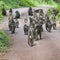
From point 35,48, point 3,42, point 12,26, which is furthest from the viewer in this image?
point 12,26

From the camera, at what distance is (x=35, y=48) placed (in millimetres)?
18188

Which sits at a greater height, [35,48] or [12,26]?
[12,26]

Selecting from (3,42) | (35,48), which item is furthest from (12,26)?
(35,48)

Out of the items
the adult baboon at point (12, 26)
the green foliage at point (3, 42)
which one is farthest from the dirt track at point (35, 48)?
the adult baboon at point (12, 26)

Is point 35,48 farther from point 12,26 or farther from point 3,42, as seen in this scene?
point 12,26

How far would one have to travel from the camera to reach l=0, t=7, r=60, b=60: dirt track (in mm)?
16328

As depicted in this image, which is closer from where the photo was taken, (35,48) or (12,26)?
(35,48)

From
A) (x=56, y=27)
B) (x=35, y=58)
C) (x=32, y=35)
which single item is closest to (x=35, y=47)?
(x=32, y=35)

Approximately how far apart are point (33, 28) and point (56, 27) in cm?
752

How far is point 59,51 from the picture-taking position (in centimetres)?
1741

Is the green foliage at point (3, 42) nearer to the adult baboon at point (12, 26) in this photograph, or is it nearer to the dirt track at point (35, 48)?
the dirt track at point (35, 48)

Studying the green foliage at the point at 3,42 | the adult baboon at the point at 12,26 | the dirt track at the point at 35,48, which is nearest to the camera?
the dirt track at the point at 35,48

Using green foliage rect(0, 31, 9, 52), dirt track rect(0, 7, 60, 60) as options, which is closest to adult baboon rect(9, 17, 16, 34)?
dirt track rect(0, 7, 60, 60)

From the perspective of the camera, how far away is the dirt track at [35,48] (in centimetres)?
1633
